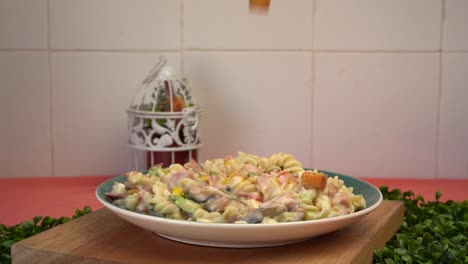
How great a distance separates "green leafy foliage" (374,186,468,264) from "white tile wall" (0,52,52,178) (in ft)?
2.62

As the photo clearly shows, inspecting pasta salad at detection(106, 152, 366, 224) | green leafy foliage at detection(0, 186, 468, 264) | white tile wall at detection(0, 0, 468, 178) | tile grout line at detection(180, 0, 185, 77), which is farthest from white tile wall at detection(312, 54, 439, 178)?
pasta salad at detection(106, 152, 366, 224)

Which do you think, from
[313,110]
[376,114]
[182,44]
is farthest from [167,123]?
[376,114]

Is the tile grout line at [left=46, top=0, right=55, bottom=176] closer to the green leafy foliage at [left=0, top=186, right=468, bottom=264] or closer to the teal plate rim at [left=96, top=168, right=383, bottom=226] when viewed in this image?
the green leafy foliage at [left=0, top=186, right=468, bottom=264]

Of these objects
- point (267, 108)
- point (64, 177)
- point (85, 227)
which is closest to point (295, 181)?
point (85, 227)

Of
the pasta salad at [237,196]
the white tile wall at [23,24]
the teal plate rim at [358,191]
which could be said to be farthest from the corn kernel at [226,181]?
the white tile wall at [23,24]

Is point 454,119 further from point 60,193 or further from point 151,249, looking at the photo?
point 151,249

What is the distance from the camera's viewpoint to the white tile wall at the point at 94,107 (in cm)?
142

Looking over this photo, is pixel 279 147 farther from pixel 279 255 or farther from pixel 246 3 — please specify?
pixel 279 255

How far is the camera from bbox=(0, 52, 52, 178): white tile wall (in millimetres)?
1413

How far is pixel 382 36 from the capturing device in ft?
4.69

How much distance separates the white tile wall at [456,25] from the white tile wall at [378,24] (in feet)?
0.06

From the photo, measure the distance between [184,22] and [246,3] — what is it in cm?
15

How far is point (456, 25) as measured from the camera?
143 centimetres

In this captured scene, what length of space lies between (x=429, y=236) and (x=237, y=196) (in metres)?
0.25
